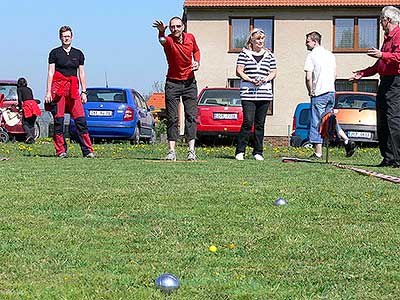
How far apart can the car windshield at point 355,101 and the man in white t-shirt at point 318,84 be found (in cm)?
659

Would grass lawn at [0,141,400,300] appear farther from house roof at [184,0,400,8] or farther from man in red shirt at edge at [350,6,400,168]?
house roof at [184,0,400,8]

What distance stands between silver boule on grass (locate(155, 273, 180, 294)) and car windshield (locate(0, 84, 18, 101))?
22.2 m

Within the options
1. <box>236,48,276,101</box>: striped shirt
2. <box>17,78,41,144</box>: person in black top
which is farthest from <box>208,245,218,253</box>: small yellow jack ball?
<box>17,78,41,144</box>: person in black top

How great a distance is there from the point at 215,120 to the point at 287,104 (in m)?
17.5

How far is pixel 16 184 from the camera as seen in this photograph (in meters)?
8.35

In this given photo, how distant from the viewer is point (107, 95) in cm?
2388

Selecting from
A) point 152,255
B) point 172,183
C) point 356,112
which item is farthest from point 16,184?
point 356,112

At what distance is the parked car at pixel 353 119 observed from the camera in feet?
66.0

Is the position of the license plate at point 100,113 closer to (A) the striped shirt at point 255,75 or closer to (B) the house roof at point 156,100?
(A) the striped shirt at point 255,75

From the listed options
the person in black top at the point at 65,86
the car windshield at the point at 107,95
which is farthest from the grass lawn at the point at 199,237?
the car windshield at the point at 107,95

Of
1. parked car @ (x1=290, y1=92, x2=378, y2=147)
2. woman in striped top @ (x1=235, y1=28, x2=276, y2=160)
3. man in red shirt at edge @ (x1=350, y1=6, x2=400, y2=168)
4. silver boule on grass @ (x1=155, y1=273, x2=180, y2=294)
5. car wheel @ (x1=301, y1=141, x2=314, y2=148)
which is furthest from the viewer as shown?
parked car @ (x1=290, y1=92, x2=378, y2=147)

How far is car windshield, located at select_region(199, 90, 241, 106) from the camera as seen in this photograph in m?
22.8

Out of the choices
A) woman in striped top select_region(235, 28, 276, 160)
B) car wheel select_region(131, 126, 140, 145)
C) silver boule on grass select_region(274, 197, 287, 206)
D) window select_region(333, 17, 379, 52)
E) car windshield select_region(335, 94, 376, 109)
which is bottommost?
car wheel select_region(131, 126, 140, 145)

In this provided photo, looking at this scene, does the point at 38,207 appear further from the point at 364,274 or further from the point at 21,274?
the point at 364,274
